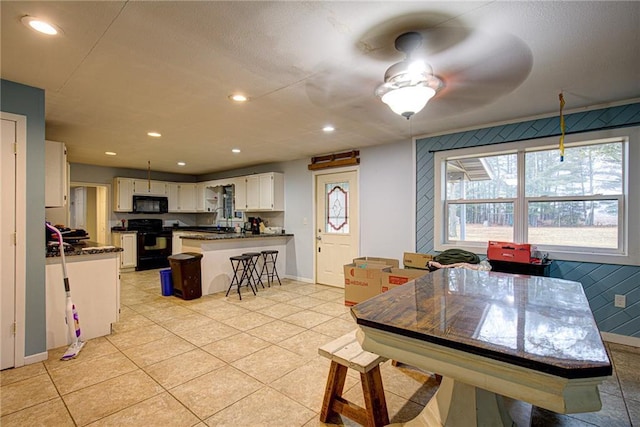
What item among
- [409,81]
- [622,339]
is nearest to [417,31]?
[409,81]

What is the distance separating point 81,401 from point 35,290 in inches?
43.8

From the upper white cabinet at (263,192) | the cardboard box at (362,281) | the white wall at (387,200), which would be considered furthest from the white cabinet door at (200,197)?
the cardboard box at (362,281)

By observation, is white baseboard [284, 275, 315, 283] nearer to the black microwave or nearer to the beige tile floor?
the beige tile floor

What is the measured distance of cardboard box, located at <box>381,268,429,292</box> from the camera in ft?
11.9

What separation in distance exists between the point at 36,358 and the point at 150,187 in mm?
5144

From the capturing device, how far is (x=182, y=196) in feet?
25.2

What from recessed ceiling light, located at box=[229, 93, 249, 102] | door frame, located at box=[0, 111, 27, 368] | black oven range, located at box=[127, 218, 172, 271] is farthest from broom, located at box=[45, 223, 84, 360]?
black oven range, located at box=[127, 218, 172, 271]

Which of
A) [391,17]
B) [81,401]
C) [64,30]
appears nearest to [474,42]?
[391,17]

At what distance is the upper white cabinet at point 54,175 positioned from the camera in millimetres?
3074

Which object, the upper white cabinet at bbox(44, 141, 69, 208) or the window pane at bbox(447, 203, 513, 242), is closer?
the upper white cabinet at bbox(44, 141, 69, 208)

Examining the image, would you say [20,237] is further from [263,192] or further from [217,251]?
[263,192]

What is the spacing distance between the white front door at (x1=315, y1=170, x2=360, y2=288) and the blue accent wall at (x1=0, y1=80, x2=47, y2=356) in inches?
148

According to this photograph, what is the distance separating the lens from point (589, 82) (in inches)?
98.5

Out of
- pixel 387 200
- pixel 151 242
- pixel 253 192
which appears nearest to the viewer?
pixel 387 200
